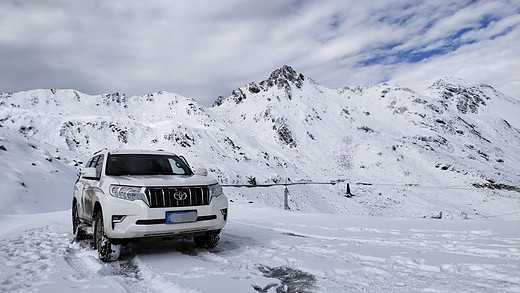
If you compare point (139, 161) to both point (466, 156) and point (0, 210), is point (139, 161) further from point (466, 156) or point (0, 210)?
point (466, 156)

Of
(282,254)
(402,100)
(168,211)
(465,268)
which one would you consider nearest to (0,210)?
(168,211)

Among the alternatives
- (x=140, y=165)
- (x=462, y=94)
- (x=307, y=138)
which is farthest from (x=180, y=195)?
(x=462, y=94)

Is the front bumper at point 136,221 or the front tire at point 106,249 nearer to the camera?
the front bumper at point 136,221

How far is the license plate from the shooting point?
5023 mm

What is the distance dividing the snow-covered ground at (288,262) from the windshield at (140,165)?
4.66 ft

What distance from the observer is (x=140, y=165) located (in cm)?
638

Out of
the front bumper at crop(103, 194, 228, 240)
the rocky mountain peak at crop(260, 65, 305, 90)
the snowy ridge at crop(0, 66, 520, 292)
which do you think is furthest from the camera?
the rocky mountain peak at crop(260, 65, 305, 90)

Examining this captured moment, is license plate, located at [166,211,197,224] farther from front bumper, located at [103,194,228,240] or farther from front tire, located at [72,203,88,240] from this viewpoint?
front tire, located at [72,203,88,240]

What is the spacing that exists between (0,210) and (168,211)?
808 centimetres

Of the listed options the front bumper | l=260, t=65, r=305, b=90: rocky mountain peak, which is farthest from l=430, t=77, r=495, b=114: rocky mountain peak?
the front bumper

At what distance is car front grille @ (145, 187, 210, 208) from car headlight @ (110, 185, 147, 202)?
0.08 m

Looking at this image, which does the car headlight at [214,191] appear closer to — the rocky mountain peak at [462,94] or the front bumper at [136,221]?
the front bumper at [136,221]

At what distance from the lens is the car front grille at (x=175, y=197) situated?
5039 mm

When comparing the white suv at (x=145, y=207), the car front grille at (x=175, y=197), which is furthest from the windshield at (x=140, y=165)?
the car front grille at (x=175, y=197)
